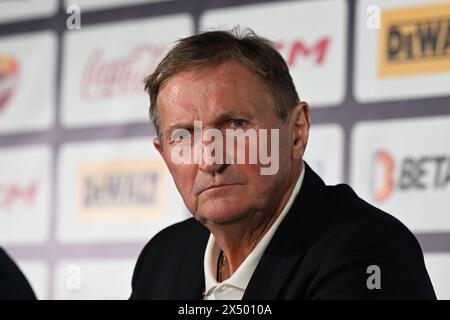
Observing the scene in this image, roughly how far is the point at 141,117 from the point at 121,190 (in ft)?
0.65

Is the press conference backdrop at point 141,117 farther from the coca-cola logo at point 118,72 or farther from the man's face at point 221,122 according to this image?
the man's face at point 221,122

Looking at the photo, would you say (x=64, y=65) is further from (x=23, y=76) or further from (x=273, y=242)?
(x=273, y=242)

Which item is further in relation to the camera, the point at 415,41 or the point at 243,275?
the point at 415,41

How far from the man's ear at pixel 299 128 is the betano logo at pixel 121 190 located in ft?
3.38

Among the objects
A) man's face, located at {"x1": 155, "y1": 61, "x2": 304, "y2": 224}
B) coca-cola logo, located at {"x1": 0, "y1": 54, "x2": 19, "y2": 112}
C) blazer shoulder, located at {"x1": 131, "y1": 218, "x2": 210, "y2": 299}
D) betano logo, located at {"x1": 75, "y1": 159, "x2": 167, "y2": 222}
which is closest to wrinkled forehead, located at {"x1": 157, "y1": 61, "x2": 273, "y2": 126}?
man's face, located at {"x1": 155, "y1": 61, "x2": 304, "y2": 224}

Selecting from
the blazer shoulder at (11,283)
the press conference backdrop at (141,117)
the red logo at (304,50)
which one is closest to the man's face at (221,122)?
the blazer shoulder at (11,283)

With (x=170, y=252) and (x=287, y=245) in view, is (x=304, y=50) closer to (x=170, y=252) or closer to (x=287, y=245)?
(x=170, y=252)

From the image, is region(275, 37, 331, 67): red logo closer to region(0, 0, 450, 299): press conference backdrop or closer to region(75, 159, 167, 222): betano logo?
region(0, 0, 450, 299): press conference backdrop

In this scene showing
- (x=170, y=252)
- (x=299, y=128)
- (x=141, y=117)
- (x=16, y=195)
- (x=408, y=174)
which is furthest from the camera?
(x=16, y=195)

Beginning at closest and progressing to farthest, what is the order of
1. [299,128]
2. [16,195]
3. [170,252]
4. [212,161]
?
[212,161] → [299,128] → [170,252] → [16,195]

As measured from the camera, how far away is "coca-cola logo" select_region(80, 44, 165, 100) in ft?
7.70

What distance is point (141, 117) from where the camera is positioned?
2340mm

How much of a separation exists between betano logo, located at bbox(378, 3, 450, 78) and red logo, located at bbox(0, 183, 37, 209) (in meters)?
1.06

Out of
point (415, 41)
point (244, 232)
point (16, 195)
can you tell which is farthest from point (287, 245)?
point (16, 195)
